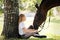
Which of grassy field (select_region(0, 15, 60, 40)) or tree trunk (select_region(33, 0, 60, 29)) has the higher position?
tree trunk (select_region(33, 0, 60, 29))

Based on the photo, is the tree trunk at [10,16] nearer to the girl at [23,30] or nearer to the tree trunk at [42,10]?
the girl at [23,30]

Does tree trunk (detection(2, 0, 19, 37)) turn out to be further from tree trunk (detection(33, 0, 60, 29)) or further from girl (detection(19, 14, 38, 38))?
tree trunk (detection(33, 0, 60, 29))

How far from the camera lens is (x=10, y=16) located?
4.32 metres

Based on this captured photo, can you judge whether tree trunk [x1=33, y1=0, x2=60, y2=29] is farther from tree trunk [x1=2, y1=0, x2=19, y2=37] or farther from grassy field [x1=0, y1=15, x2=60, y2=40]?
tree trunk [x1=2, y1=0, x2=19, y2=37]

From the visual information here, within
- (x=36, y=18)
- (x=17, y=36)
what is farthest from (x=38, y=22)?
(x=17, y=36)

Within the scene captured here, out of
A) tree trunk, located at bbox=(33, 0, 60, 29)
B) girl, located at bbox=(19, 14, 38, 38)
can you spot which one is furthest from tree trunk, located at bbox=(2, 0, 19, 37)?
tree trunk, located at bbox=(33, 0, 60, 29)

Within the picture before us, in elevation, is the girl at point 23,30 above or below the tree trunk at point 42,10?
below

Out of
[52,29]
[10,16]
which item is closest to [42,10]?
[52,29]

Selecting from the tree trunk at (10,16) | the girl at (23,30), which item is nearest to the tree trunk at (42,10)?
the girl at (23,30)

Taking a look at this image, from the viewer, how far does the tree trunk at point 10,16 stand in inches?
170

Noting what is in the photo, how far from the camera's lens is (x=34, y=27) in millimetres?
4375

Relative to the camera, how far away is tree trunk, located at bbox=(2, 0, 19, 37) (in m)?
4.32

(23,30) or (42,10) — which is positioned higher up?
(42,10)

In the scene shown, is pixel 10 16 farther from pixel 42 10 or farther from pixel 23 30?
pixel 42 10
